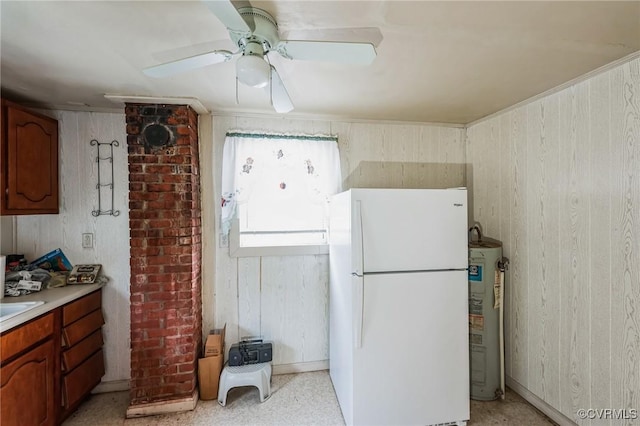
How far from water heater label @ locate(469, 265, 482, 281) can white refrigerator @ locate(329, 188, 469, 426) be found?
14.1 inches

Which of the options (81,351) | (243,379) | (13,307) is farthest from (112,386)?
(243,379)

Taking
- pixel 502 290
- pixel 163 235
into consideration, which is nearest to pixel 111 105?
pixel 163 235

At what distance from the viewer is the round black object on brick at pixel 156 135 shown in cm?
220

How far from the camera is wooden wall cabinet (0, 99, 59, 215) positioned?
6.37 ft

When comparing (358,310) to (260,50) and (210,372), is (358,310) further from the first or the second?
(260,50)

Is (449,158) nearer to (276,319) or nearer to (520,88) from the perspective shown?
(520,88)

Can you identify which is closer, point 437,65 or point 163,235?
point 437,65

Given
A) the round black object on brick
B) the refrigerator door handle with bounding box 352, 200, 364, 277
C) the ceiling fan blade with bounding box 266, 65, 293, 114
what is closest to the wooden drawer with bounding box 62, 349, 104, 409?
the round black object on brick

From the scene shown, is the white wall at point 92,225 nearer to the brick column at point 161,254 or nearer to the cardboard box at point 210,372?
the brick column at point 161,254

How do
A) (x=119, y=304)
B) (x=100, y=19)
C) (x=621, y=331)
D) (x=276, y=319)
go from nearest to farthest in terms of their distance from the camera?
(x=100, y=19)
(x=621, y=331)
(x=119, y=304)
(x=276, y=319)

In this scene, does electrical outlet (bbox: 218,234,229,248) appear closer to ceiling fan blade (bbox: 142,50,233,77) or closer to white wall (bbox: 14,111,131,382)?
white wall (bbox: 14,111,131,382)

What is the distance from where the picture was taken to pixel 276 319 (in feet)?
8.76

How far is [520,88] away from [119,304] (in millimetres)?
3551

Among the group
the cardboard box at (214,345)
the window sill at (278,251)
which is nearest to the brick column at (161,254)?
the cardboard box at (214,345)
